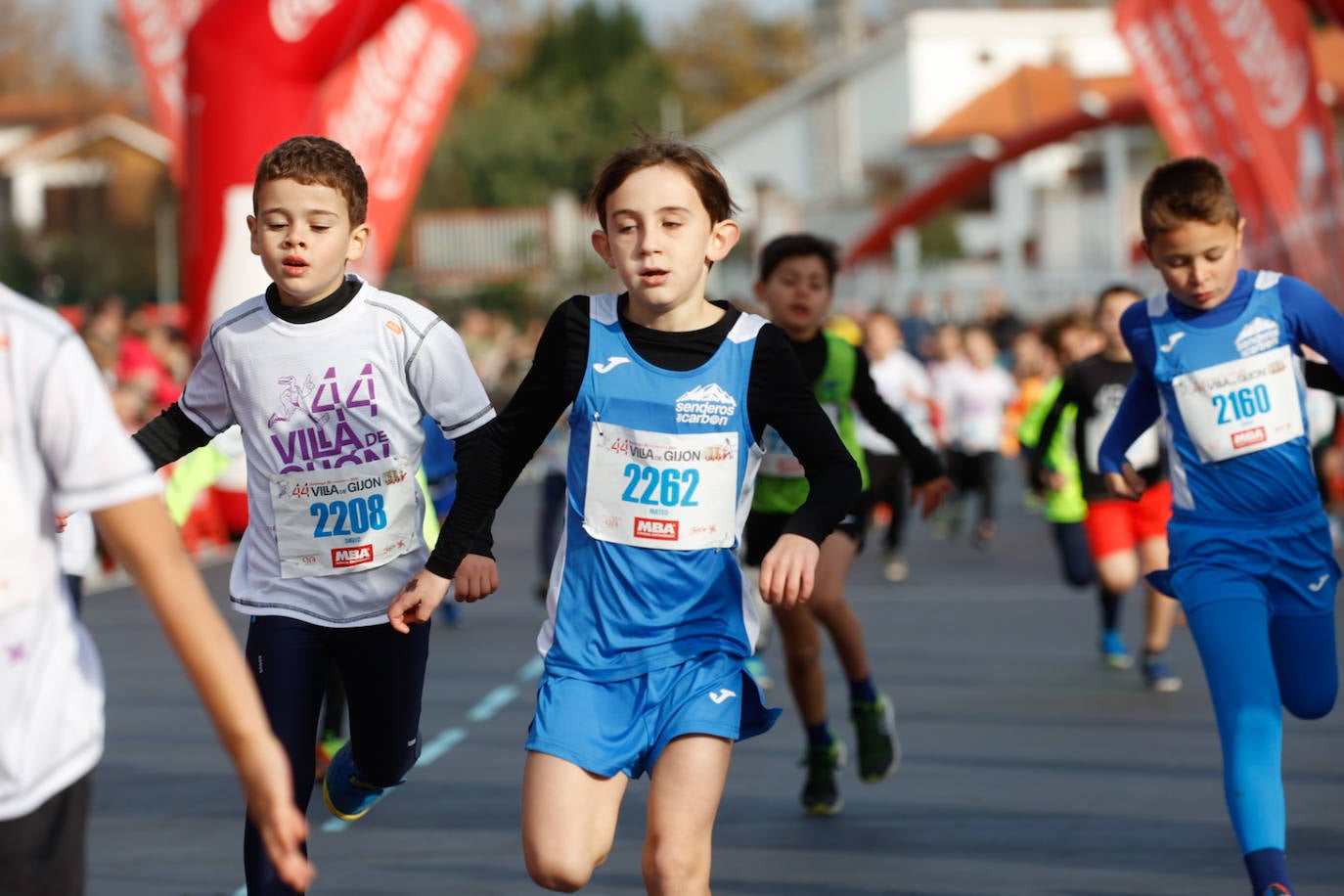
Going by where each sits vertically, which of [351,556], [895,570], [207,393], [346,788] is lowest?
[895,570]

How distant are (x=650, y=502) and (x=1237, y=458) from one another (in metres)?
1.79

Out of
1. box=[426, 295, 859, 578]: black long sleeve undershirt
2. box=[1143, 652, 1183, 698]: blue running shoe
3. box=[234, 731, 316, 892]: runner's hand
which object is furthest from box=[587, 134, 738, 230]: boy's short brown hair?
box=[1143, 652, 1183, 698]: blue running shoe

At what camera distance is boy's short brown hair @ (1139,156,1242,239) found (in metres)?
5.20

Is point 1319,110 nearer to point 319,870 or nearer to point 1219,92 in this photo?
point 1219,92

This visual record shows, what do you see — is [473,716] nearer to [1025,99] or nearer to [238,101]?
[238,101]

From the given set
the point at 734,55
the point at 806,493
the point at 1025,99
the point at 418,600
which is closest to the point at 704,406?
the point at 418,600

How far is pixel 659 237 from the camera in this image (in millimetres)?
4367

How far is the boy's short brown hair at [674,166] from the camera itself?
175 inches

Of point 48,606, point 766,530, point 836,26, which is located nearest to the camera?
point 48,606

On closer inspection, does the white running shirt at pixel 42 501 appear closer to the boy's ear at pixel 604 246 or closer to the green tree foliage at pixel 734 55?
the boy's ear at pixel 604 246

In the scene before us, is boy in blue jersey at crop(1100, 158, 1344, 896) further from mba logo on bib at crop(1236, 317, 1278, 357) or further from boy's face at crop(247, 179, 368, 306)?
boy's face at crop(247, 179, 368, 306)

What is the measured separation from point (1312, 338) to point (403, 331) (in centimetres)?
235

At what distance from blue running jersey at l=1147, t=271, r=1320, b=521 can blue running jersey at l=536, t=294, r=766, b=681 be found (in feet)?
4.91

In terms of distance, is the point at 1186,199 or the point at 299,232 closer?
the point at 299,232
